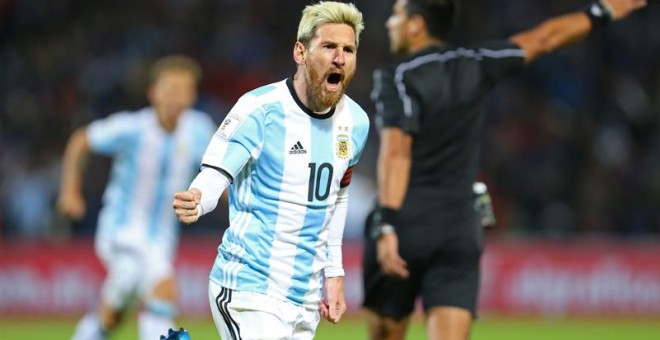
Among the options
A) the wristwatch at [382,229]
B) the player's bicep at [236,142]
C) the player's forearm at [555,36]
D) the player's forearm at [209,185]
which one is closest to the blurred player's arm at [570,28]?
the player's forearm at [555,36]

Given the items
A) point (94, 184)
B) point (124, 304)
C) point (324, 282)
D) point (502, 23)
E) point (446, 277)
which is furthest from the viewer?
point (502, 23)

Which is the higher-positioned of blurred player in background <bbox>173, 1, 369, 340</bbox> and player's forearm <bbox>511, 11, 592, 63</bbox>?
player's forearm <bbox>511, 11, 592, 63</bbox>

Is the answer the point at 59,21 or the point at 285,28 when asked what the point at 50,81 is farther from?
the point at 285,28

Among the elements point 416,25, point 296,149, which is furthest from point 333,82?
point 416,25

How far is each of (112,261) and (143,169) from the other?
758mm

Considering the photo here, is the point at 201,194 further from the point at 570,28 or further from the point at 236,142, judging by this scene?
the point at 570,28

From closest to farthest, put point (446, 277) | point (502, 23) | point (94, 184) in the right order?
point (446, 277), point (94, 184), point (502, 23)

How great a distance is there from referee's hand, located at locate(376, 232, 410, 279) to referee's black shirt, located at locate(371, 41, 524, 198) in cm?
50

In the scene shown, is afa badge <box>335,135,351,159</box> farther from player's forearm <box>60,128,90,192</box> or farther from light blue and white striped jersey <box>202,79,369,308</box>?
player's forearm <box>60,128,90,192</box>

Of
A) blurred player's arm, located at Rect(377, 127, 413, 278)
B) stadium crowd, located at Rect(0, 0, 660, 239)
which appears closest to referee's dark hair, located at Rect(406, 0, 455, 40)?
blurred player's arm, located at Rect(377, 127, 413, 278)

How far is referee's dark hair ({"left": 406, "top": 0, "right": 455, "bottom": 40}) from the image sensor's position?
6.77 meters

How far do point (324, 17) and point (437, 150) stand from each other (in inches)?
72.9

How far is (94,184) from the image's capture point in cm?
1481

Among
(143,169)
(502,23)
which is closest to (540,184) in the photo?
(502,23)
